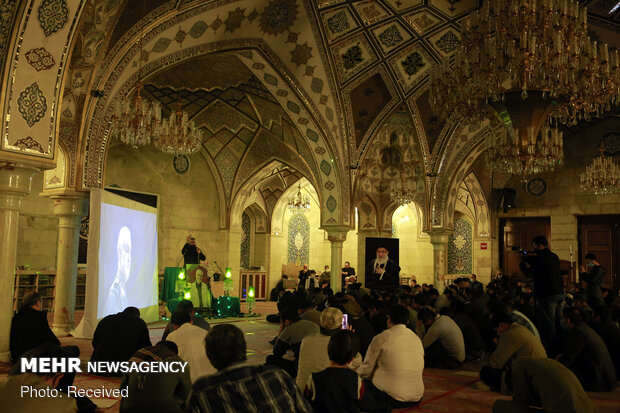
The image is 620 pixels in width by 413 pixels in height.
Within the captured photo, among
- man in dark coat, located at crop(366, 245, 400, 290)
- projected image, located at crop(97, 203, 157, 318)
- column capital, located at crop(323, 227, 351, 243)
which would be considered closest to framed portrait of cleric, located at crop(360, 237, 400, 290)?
man in dark coat, located at crop(366, 245, 400, 290)

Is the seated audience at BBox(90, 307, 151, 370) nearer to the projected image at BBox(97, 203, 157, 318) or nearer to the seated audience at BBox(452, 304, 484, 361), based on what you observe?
the projected image at BBox(97, 203, 157, 318)

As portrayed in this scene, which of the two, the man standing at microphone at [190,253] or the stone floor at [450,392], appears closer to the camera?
the stone floor at [450,392]

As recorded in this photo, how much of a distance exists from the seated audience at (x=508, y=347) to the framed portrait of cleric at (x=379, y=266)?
9554 millimetres

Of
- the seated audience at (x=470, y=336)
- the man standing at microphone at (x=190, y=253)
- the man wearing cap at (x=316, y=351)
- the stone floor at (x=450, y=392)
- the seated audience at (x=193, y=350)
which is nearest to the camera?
the man wearing cap at (x=316, y=351)

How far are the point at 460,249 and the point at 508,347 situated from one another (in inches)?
592

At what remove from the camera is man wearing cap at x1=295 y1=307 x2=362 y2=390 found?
11.2 ft

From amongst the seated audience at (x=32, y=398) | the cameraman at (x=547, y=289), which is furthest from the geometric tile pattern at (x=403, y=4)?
the seated audience at (x=32, y=398)

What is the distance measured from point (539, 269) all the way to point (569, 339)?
4.28ft

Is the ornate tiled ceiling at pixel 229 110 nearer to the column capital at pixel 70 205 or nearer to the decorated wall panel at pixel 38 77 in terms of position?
the column capital at pixel 70 205

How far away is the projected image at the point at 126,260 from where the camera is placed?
7969mm

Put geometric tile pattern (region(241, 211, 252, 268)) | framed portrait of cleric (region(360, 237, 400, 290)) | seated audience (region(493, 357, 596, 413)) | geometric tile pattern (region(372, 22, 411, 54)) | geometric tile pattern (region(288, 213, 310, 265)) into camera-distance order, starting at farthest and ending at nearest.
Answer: geometric tile pattern (region(288, 213, 310, 265)), geometric tile pattern (region(241, 211, 252, 268)), framed portrait of cleric (region(360, 237, 400, 290)), geometric tile pattern (region(372, 22, 411, 54)), seated audience (region(493, 357, 596, 413))

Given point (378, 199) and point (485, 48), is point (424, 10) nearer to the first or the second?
point (485, 48)

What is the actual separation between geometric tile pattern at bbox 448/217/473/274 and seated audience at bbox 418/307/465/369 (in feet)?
43.8

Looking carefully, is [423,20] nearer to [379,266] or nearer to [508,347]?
[379,266]
